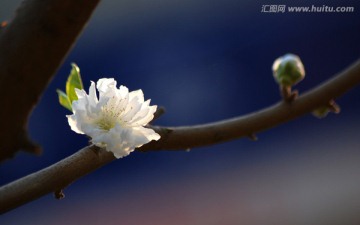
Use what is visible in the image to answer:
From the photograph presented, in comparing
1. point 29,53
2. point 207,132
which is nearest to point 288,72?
point 207,132

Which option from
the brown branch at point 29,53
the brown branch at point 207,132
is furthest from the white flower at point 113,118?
the brown branch at point 29,53

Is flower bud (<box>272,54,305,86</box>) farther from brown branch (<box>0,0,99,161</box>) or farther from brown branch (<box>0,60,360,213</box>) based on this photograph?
brown branch (<box>0,0,99,161</box>)

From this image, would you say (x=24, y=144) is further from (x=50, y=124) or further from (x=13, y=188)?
(x=50, y=124)

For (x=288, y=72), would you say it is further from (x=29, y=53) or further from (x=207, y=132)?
(x=29, y=53)

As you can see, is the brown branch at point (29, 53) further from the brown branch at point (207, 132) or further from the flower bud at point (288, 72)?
the flower bud at point (288, 72)

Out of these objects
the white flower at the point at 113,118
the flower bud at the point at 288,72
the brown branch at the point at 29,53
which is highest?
the flower bud at the point at 288,72

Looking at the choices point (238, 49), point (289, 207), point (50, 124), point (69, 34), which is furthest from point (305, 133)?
point (69, 34)
